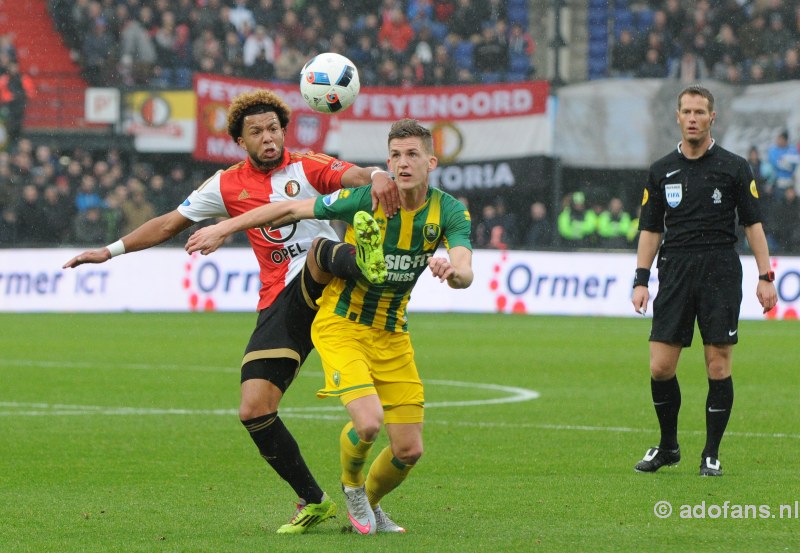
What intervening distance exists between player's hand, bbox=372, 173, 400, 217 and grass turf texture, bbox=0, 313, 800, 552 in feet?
4.84

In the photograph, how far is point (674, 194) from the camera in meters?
8.51

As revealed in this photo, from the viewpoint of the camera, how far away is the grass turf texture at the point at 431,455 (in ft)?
20.9

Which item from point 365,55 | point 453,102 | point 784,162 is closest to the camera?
point 784,162

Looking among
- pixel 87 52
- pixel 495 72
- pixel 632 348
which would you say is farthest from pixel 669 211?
pixel 87 52

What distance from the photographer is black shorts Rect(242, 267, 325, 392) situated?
6.81m

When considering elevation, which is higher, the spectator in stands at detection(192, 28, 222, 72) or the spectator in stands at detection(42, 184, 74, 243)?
the spectator in stands at detection(192, 28, 222, 72)

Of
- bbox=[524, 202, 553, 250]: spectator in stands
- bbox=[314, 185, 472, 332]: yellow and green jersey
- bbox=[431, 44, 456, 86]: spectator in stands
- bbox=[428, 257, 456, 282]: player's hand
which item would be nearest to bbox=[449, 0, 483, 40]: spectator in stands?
bbox=[431, 44, 456, 86]: spectator in stands

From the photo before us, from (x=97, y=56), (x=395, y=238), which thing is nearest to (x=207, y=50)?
(x=97, y=56)

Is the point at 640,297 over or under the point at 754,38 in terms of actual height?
under

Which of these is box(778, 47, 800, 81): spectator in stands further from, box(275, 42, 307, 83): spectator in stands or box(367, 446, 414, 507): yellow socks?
box(367, 446, 414, 507): yellow socks

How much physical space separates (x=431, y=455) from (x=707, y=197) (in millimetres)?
2384

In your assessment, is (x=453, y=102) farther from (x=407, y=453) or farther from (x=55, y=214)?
(x=407, y=453)

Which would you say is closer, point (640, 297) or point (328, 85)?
point (328, 85)

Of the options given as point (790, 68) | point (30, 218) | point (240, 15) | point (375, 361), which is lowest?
point (375, 361)
